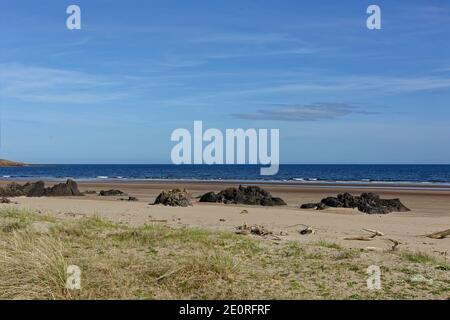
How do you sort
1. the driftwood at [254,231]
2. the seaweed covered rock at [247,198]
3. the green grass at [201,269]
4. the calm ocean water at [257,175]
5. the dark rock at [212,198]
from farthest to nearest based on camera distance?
the calm ocean water at [257,175] → the dark rock at [212,198] → the seaweed covered rock at [247,198] → the driftwood at [254,231] → the green grass at [201,269]

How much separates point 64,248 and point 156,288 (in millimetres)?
2834

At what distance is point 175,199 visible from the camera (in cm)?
2286

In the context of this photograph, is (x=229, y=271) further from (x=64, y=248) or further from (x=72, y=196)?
(x=72, y=196)

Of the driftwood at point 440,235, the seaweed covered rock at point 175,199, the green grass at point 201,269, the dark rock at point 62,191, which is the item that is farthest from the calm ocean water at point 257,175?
the green grass at point 201,269

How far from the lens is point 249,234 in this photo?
12727 millimetres

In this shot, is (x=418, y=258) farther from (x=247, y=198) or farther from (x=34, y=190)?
(x=34, y=190)

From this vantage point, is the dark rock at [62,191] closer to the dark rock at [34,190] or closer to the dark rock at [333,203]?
the dark rock at [34,190]

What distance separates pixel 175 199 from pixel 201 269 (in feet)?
50.3

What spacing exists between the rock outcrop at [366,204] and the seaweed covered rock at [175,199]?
5404 mm

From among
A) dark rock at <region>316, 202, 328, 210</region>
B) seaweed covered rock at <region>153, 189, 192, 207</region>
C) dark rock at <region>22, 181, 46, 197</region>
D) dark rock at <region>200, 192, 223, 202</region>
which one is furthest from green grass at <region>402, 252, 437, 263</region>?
dark rock at <region>22, 181, 46, 197</region>

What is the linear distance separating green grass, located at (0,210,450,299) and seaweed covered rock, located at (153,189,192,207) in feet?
37.8

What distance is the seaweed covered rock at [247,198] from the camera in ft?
83.3

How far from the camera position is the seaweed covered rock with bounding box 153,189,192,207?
2267 cm
